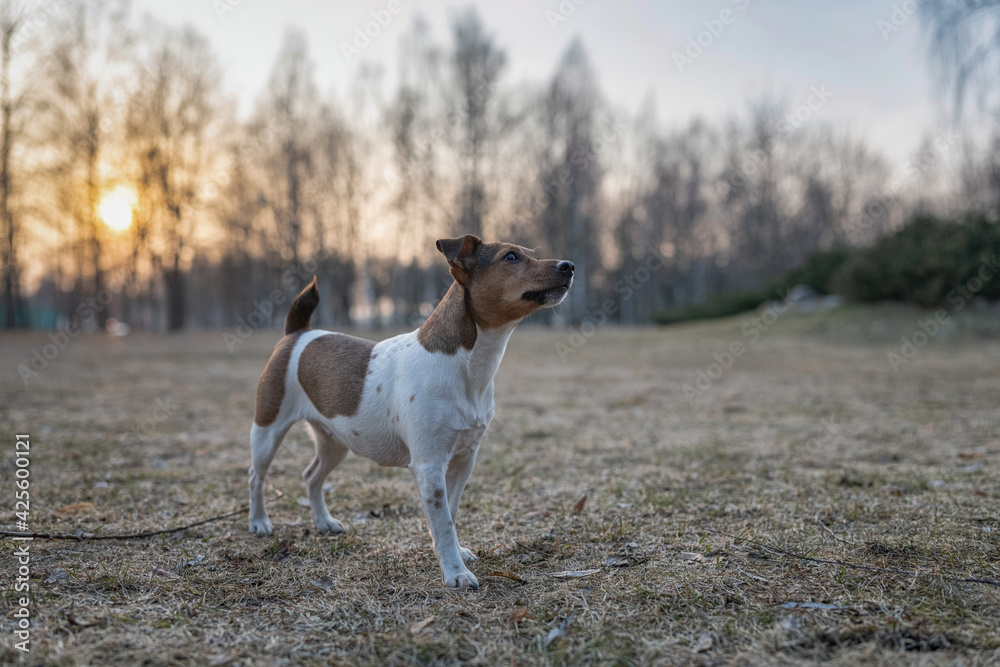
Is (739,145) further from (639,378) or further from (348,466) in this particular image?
(348,466)

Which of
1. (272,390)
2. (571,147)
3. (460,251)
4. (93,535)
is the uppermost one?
(571,147)

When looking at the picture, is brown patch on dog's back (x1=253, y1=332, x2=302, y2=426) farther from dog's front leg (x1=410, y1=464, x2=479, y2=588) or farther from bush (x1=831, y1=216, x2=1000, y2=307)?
bush (x1=831, y1=216, x2=1000, y2=307)

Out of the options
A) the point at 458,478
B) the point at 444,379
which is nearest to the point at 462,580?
the point at 458,478

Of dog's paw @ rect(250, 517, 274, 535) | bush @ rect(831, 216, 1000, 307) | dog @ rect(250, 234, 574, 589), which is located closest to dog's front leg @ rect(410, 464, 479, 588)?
→ dog @ rect(250, 234, 574, 589)

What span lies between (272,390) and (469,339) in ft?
4.44

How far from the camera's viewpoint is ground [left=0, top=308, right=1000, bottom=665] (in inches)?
87.8

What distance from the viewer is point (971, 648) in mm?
2111

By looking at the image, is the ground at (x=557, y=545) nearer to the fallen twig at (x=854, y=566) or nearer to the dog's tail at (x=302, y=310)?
the fallen twig at (x=854, y=566)

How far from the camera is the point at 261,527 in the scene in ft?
11.9

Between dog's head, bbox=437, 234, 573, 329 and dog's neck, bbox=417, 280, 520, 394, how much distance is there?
0.12 feet

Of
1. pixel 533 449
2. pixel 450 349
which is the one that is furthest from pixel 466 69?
pixel 450 349

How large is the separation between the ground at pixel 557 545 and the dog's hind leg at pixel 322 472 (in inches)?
4.9

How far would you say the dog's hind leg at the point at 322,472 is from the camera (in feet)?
12.1

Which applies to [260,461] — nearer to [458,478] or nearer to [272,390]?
[272,390]
